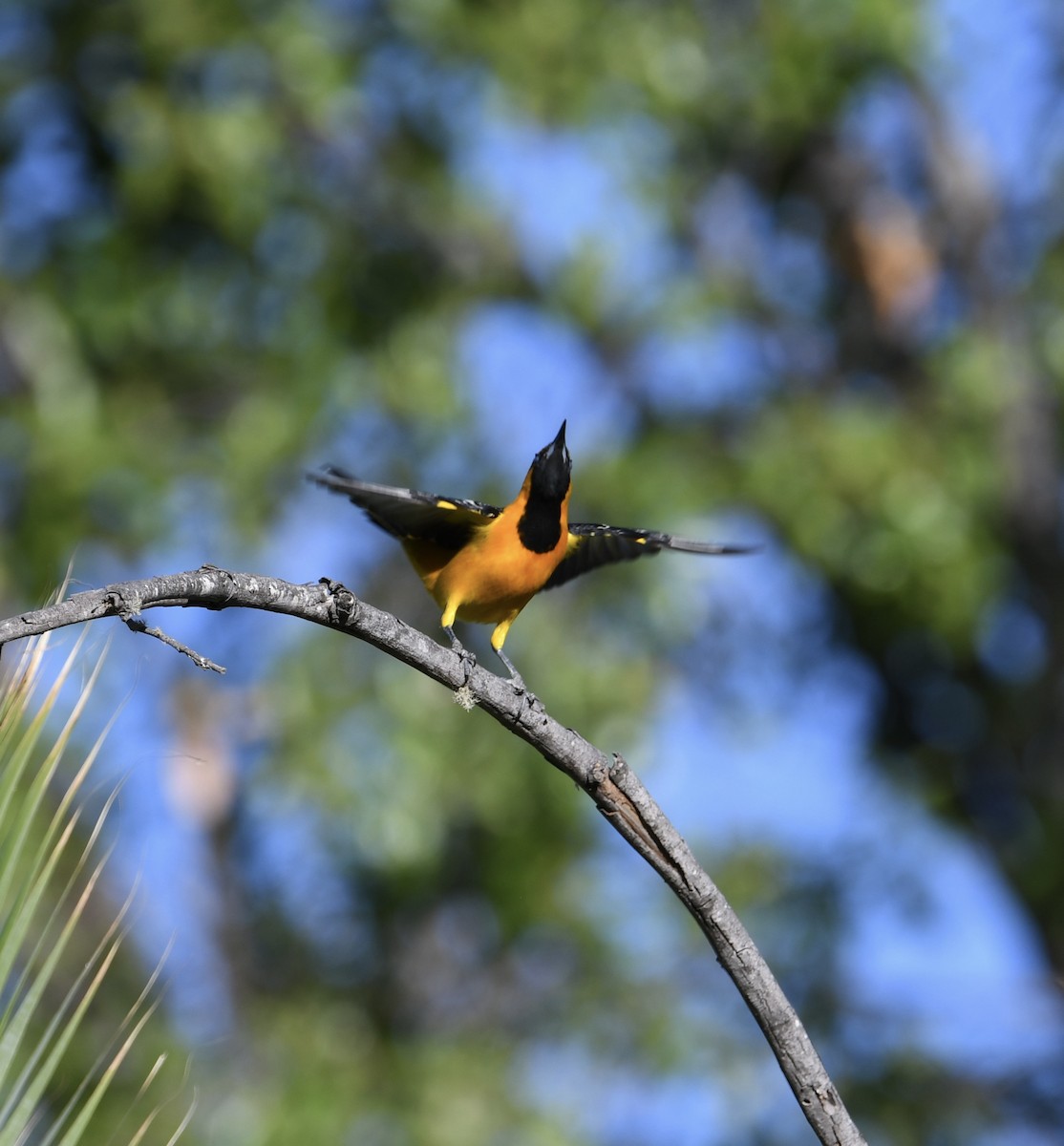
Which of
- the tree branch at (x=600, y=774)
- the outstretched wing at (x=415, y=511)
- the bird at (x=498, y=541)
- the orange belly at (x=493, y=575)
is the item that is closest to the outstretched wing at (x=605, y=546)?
the bird at (x=498, y=541)

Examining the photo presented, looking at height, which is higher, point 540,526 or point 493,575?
point 540,526

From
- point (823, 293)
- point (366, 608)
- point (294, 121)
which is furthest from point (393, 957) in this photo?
point (366, 608)

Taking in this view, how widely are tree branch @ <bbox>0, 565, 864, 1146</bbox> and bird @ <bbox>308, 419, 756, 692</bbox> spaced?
1851 millimetres

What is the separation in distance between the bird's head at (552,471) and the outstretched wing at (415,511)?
15 cm

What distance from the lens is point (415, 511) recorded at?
4.34 metres

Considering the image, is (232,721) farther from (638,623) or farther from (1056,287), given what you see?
(1056,287)

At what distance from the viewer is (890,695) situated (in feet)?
32.0

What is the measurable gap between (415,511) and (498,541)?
25cm

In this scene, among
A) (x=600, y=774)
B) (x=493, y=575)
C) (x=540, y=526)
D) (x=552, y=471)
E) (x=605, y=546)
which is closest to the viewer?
(x=600, y=774)

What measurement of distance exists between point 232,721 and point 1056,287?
17.3 ft

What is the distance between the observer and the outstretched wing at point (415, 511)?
3816mm

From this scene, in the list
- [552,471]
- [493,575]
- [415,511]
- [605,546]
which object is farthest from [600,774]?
[605,546]

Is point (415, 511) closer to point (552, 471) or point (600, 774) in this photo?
point (552, 471)

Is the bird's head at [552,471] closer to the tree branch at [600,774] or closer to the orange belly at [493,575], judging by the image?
the orange belly at [493,575]
